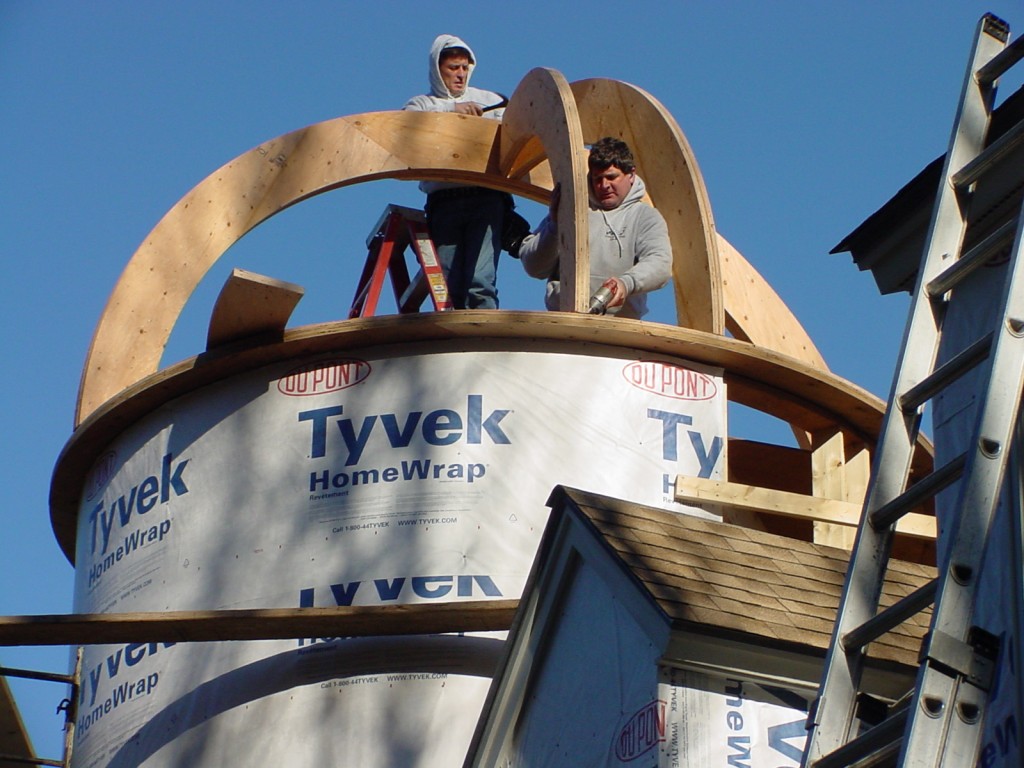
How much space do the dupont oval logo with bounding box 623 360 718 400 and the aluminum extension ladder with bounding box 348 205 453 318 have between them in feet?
9.71

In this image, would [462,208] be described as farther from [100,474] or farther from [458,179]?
[100,474]

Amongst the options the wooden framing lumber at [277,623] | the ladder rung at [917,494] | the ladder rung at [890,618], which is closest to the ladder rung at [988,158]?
the ladder rung at [917,494]

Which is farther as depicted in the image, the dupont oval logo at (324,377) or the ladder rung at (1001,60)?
the dupont oval logo at (324,377)

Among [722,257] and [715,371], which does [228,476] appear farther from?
[722,257]

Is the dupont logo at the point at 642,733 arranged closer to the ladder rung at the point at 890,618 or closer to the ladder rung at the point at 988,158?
the ladder rung at the point at 890,618

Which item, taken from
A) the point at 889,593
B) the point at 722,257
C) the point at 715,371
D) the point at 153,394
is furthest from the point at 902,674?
the point at 722,257

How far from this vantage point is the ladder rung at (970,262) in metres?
5.93

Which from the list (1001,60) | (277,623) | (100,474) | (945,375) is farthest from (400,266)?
(945,375)

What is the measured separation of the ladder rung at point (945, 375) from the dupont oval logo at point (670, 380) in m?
5.12

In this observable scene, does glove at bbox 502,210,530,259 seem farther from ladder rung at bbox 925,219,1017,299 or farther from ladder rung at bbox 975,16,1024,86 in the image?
ladder rung at bbox 925,219,1017,299

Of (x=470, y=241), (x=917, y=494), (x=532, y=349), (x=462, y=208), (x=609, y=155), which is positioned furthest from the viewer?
(x=462, y=208)

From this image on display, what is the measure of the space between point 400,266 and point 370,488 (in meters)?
4.63

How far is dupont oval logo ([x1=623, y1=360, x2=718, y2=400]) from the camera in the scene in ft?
36.6

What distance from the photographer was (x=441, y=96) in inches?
588
